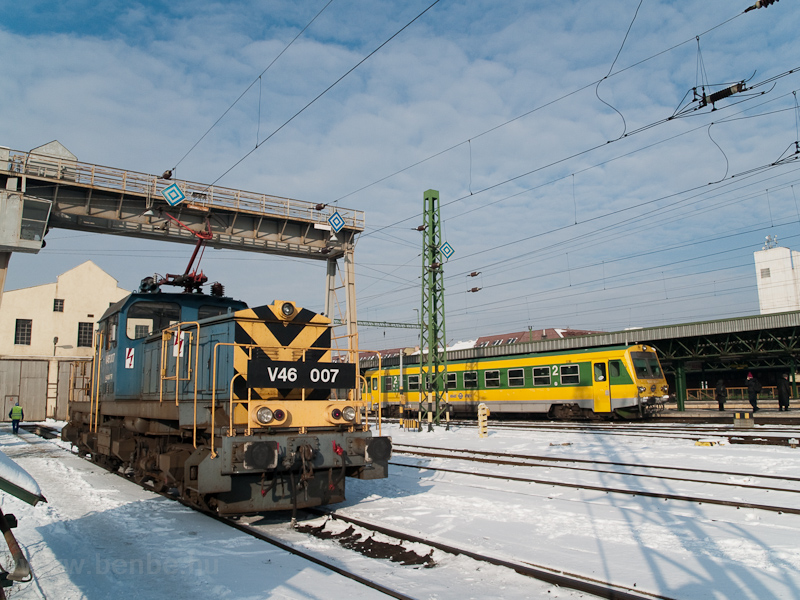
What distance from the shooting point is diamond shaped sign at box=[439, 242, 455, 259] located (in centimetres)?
1927

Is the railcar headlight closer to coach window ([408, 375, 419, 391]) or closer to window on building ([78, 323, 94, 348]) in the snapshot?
coach window ([408, 375, 419, 391])

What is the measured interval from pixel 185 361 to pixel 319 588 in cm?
409

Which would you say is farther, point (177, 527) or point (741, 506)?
point (741, 506)

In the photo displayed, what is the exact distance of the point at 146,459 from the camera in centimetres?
819

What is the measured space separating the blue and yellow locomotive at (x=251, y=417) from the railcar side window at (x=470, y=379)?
17569mm

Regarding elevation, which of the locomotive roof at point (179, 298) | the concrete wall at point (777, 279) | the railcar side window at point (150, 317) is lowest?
the railcar side window at point (150, 317)

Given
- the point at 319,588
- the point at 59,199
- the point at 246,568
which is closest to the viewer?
the point at 319,588

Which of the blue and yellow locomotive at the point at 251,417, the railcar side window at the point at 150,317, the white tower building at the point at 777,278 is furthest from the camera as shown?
the white tower building at the point at 777,278

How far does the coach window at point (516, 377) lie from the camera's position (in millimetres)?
22875

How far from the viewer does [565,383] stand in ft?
70.6

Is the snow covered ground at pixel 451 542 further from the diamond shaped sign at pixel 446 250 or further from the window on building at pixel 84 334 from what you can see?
the window on building at pixel 84 334

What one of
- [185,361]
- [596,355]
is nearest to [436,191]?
[596,355]

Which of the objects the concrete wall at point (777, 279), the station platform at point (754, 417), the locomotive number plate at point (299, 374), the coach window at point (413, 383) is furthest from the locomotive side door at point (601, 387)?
the concrete wall at point (777, 279)

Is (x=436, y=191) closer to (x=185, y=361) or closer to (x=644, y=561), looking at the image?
(x=185, y=361)
